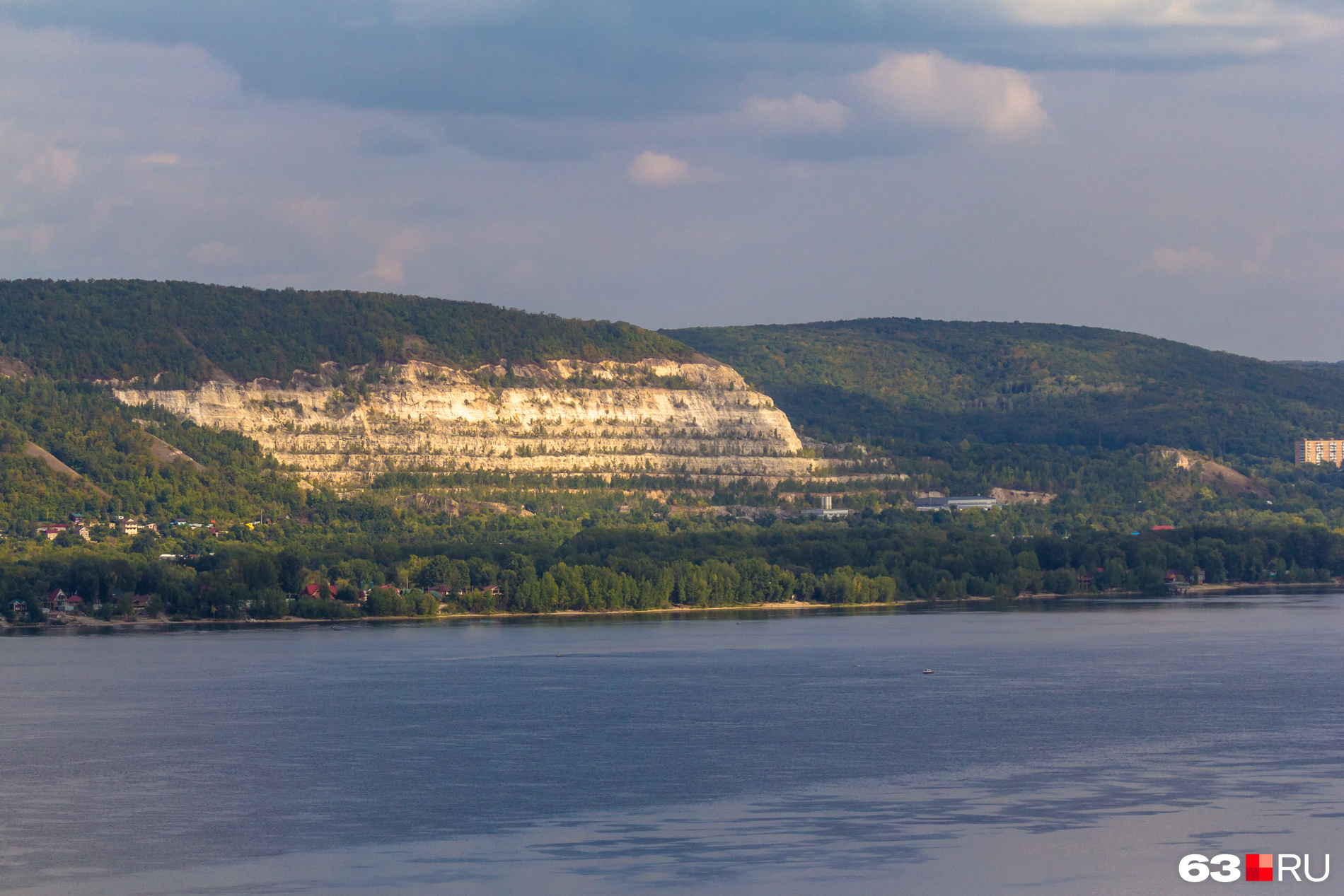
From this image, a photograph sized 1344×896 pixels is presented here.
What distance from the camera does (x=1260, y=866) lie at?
37094 millimetres

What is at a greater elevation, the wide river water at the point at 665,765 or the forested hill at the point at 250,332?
the forested hill at the point at 250,332

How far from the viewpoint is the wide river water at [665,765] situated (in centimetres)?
3809

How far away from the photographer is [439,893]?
118 ft

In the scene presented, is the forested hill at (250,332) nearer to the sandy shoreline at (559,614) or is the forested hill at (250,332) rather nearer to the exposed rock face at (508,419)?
the exposed rock face at (508,419)

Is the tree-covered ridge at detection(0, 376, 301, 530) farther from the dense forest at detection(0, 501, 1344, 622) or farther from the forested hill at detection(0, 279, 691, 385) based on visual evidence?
the dense forest at detection(0, 501, 1344, 622)

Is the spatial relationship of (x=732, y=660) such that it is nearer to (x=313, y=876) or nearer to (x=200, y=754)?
(x=200, y=754)

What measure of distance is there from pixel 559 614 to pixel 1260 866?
240 ft

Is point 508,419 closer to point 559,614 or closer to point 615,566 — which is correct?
point 615,566

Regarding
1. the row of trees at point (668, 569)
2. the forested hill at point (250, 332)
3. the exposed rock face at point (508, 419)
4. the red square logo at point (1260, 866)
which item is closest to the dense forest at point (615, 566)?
the row of trees at point (668, 569)

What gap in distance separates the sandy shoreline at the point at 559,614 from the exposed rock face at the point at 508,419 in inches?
1905

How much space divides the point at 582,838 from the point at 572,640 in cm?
4880

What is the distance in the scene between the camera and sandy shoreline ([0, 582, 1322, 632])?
99.9 metres

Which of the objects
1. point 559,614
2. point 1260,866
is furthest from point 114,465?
point 1260,866

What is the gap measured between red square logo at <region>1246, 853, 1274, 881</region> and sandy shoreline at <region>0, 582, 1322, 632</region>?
230 feet
